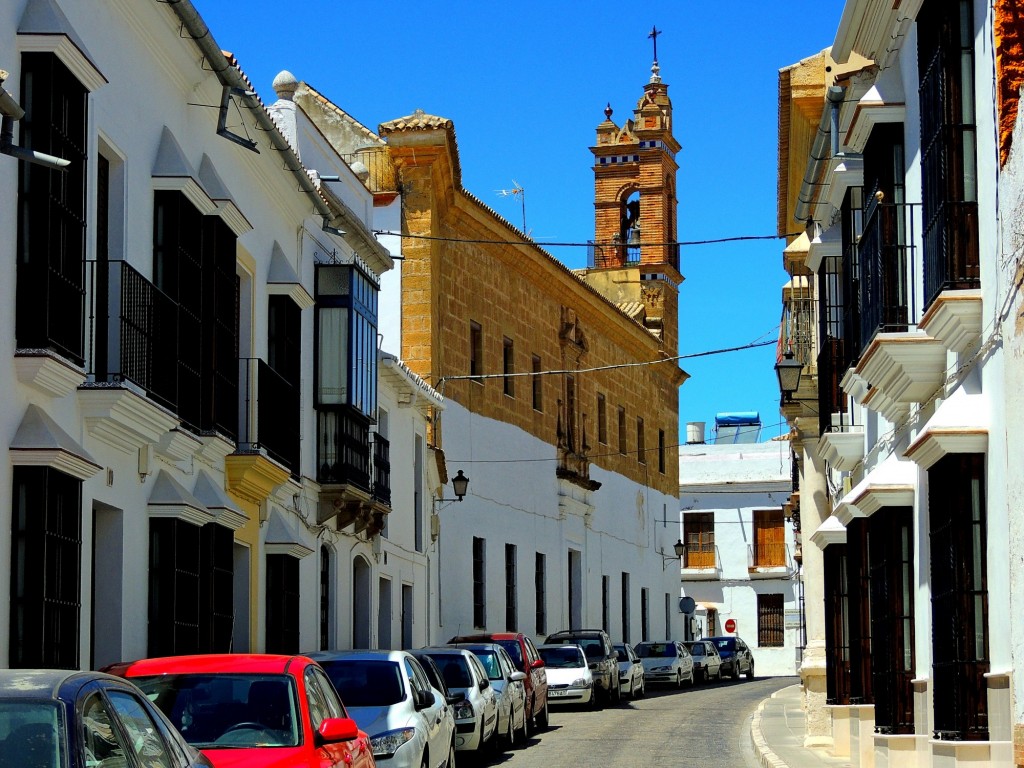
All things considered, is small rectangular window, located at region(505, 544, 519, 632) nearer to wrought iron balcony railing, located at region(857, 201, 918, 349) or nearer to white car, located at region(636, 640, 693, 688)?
white car, located at region(636, 640, 693, 688)

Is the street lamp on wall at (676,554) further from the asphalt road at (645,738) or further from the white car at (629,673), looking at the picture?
→ the asphalt road at (645,738)

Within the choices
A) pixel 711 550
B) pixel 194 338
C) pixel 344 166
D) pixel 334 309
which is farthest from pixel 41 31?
pixel 711 550

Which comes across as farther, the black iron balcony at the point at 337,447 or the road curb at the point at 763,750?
the black iron balcony at the point at 337,447

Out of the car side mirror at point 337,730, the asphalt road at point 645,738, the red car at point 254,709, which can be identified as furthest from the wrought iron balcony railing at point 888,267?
the asphalt road at point 645,738

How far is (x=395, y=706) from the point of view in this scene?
47.3ft

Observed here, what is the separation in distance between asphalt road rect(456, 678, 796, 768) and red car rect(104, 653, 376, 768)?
834 centimetres

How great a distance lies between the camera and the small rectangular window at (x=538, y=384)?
125ft

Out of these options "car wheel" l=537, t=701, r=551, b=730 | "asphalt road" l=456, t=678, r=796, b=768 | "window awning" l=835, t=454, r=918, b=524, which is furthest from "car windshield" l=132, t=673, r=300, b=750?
"car wheel" l=537, t=701, r=551, b=730

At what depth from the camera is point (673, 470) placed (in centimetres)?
5222

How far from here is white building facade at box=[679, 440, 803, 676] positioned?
55188 mm

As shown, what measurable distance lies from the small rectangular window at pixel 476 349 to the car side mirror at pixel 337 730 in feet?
81.2

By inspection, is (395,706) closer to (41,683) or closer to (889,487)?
(889,487)

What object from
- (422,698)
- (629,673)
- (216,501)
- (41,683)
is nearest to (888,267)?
(422,698)

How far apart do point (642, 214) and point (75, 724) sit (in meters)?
44.8
